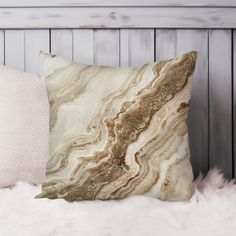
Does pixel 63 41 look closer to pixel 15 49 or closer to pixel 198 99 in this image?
pixel 15 49

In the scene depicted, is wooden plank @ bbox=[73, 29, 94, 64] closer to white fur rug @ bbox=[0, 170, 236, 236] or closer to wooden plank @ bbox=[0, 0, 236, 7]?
wooden plank @ bbox=[0, 0, 236, 7]

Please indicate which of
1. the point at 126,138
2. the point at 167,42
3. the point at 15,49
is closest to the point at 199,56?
the point at 167,42

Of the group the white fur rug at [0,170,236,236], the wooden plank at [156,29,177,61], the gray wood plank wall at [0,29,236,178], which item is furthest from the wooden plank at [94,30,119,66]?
the white fur rug at [0,170,236,236]

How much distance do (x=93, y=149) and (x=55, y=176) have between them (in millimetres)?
122

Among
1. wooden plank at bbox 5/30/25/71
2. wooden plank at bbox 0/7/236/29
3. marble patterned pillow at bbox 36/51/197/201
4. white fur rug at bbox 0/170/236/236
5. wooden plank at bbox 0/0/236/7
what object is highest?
wooden plank at bbox 0/0/236/7

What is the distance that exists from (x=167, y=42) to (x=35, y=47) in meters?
0.45

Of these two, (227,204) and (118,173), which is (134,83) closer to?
(118,173)

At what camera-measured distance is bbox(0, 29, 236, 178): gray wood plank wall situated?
1584 millimetres

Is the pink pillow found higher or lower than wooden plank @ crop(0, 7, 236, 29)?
lower

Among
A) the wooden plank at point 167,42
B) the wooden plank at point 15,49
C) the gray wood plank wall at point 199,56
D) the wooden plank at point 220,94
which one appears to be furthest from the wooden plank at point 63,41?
the wooden plank at point 220,94

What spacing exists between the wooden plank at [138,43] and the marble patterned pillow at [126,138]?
30 centimetres

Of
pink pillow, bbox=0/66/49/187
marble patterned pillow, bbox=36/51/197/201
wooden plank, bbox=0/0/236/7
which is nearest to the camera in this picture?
marble patterned pillow, bbox=36/51/197/201

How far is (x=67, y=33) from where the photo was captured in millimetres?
1604

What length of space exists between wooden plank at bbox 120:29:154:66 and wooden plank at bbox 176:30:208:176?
0.31ft
